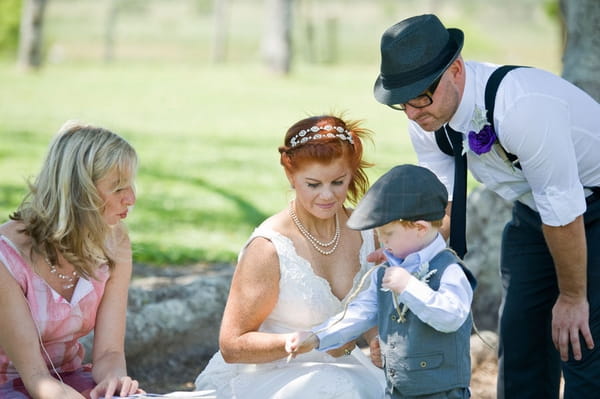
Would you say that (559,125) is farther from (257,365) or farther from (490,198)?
(490,198)

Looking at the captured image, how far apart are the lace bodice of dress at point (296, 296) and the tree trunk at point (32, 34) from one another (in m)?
20.3

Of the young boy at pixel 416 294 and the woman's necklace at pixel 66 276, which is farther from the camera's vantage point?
the woman's necklace at pixel 66 276

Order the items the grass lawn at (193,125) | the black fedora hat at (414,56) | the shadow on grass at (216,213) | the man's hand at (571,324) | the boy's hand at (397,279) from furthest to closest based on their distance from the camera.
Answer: the shadow on grass at (216,213) < the grass lawn at (193,125) < the man's hand at (571,324) < the black fedora hat at (414,56) < the boy's hand at (397,279)

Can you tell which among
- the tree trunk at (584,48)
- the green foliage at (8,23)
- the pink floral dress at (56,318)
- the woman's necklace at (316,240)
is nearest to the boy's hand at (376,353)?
the woman's necklace at (316,240)

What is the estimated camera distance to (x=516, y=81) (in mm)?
3219

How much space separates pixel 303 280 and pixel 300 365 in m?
0.33

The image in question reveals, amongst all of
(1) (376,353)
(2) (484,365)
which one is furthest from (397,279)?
(2) (484,365)

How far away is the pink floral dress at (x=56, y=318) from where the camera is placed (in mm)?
3457

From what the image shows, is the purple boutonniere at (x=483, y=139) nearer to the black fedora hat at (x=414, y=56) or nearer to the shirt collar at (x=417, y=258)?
the black fedora hat at (x=414, y=56)

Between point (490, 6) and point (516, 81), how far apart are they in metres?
53.5

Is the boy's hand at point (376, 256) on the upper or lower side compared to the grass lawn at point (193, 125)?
upper

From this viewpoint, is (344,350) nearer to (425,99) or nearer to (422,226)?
(422,226)

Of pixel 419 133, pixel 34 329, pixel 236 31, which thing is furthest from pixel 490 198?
pixel 236 31

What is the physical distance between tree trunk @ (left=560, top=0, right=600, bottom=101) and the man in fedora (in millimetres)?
2047
